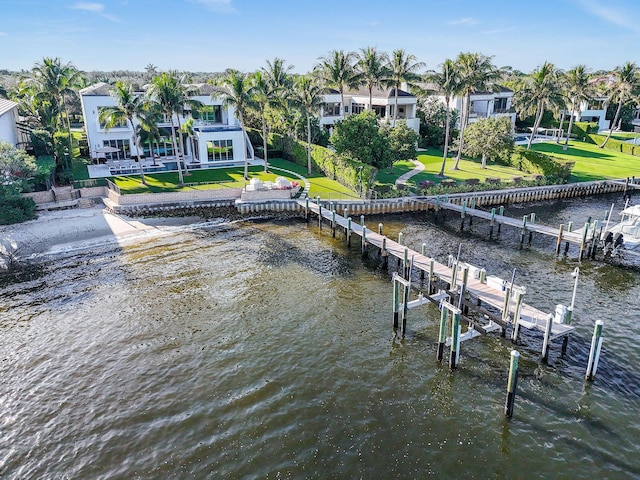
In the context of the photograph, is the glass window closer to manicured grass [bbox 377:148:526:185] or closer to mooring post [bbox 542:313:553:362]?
manicured grass [bbox 377:148:526:185]

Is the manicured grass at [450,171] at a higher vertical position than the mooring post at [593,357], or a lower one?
higher

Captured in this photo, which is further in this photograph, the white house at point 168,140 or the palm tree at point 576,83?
the palm tree at point 576,83

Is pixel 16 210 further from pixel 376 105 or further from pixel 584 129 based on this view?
pixel 584 129

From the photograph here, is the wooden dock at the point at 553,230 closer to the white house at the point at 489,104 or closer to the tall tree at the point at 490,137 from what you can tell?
the tall tree at the point at 490,137

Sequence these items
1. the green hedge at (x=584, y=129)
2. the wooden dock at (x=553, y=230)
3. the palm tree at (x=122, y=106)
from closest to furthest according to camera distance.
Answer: the wooden dock at (x=553, y=230) < the palm tree at (x=122, y=106) < the green hedge at (x=584, y=129)

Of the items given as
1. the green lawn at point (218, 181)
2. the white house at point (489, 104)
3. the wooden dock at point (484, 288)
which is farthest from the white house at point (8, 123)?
the white house at point (489, 104)

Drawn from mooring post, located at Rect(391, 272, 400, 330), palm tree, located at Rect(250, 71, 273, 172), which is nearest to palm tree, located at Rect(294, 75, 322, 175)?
palm tree, located at Rect(250, 71, 273, 172)
